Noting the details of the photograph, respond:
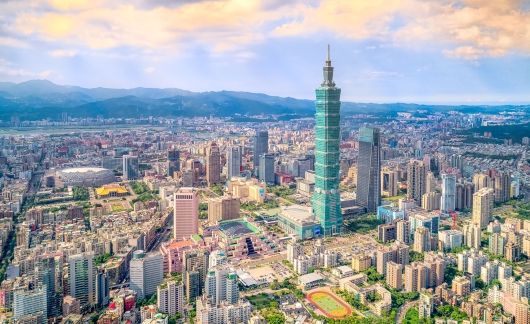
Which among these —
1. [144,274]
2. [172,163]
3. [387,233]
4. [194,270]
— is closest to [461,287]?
[387,233]

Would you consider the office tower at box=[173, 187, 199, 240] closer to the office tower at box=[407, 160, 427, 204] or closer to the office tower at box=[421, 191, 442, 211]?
the office tower at box=[421, 191, 442, 211]

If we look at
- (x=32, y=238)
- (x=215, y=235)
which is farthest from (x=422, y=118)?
(x=32, y=238)

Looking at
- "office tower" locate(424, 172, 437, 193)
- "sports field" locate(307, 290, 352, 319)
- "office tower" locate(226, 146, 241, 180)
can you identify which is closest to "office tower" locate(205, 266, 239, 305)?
"sports field" locate(307, 290, 352, 319)

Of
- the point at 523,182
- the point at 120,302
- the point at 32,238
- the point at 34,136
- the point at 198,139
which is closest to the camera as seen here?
the point at 120,302

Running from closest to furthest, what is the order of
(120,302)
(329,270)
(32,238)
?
(120,302)
(329,270)
(32,238)

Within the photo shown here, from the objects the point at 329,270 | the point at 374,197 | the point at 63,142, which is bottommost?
the point at 329,270

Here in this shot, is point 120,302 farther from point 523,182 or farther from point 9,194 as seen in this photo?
point 523,182

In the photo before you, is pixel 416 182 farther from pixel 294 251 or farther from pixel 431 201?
pixel 294 251
